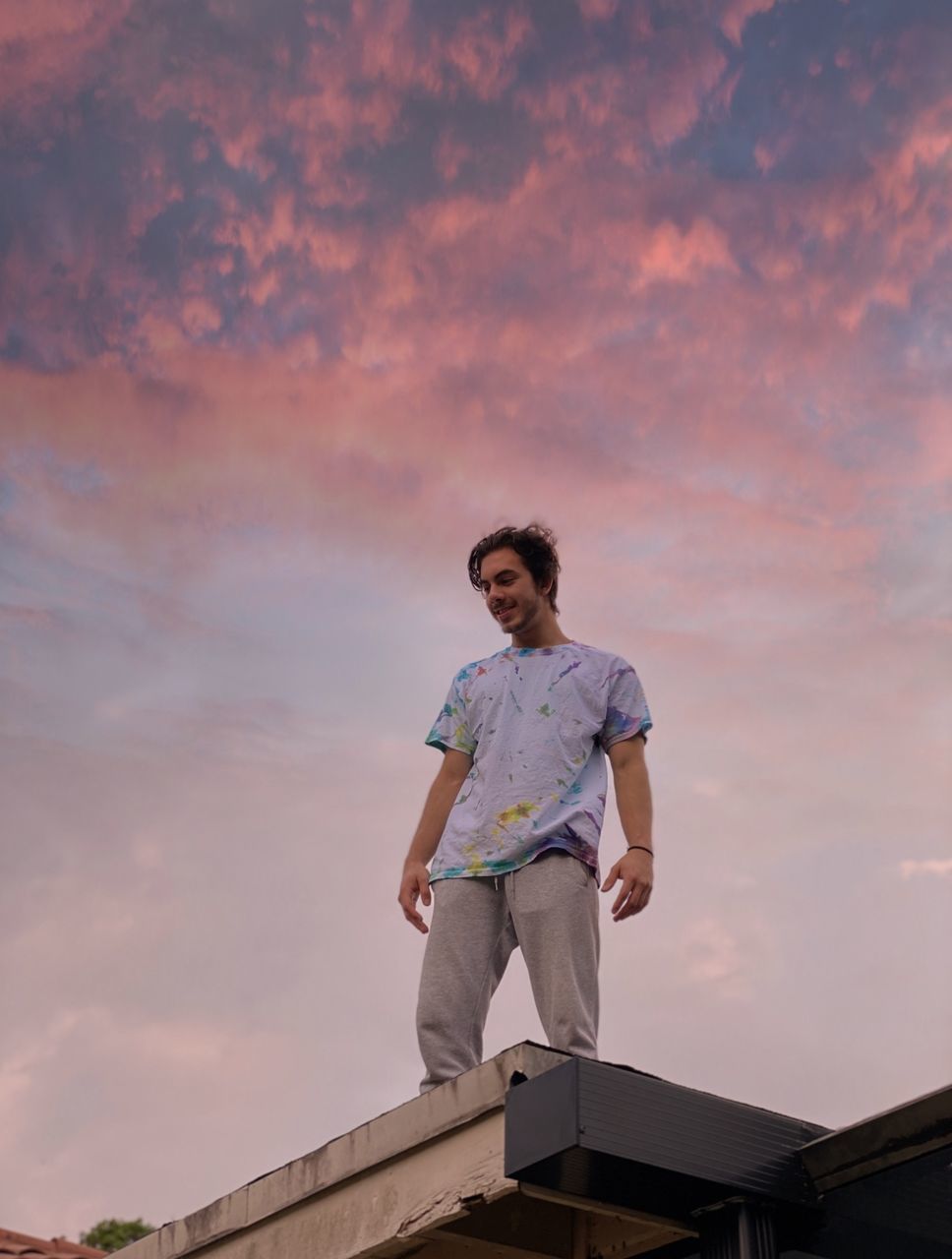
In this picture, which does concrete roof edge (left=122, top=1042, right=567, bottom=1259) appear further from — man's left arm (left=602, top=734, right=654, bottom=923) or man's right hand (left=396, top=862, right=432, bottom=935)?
Result: man's left arm (left=602, top=734, right=654, bottom=923)

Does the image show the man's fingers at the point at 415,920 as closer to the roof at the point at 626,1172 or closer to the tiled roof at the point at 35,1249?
the roof at the point at 626,1172

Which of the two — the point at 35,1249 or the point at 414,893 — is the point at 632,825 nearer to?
the point at 414,893

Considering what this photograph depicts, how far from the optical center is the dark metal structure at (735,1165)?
3.33 m

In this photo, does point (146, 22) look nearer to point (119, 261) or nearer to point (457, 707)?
point (119, 261)

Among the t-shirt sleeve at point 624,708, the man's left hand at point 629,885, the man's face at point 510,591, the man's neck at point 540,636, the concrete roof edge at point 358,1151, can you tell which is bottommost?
the concrete roof edge at point 358,1151

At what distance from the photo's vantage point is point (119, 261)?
12633 millimetres

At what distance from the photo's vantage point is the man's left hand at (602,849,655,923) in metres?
4.57

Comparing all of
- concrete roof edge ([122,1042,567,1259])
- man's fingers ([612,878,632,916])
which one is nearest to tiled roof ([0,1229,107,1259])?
concrete roof edge ([122,1042,567,1259])

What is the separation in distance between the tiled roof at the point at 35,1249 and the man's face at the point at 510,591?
591cm

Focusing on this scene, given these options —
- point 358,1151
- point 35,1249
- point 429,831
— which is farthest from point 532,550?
point 35,1249

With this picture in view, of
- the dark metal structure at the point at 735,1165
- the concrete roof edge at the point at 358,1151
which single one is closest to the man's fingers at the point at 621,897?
the concrete roof edge at the point at 358,1151

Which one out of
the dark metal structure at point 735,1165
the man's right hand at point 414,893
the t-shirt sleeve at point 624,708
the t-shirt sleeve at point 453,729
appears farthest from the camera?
the t-shirt sleeve at point 453,729

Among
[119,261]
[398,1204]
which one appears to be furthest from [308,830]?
[398,1204]

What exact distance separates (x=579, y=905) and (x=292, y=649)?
7600 mm
